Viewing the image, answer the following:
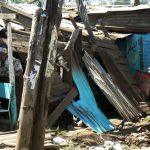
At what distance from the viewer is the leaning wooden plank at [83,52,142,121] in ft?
34.4

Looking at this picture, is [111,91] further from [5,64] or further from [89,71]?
[5,64]

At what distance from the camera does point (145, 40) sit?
13.8 meters

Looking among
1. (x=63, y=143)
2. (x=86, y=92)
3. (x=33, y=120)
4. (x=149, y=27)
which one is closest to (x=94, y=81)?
(x=86, y=92)

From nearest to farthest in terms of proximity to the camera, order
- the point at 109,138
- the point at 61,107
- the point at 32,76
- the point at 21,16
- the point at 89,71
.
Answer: the point at 32,76, the point at 109,138, the point at 61,107, the point at 89,71, the point at 21,16

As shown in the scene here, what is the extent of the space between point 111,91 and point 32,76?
21.5 feet

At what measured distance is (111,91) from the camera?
10.7 m

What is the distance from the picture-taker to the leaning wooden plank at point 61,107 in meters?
9.62

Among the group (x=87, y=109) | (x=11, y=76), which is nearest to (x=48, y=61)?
(x=11, y=76)

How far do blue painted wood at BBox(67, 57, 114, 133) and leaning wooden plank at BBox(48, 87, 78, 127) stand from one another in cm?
12

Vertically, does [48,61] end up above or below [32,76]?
above

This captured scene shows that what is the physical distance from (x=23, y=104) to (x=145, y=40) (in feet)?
33.0

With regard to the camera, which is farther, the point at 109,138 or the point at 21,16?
the point at 21,16

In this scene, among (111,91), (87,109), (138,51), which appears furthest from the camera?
(138,51)

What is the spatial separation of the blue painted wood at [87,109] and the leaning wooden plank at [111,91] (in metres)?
0.45
